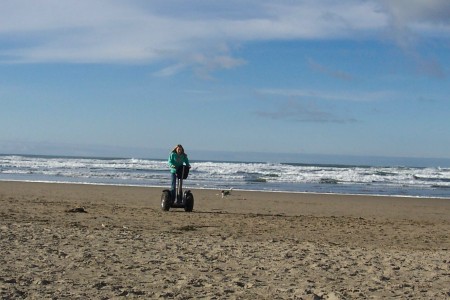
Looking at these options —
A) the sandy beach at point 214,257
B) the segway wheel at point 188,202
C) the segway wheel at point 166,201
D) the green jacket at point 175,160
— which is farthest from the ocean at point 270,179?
the sandy beach at point 214,257

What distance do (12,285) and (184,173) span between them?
9.64 m

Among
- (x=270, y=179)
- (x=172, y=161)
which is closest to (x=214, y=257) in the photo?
(x=172, y=161)

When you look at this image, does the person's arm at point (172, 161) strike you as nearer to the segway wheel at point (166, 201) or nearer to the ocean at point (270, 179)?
the segway wheel at point (166, 201)

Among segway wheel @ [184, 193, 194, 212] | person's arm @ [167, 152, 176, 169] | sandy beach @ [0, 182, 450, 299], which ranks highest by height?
person's arm @ [167, 152, 176, 169]

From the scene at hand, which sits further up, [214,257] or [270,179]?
[270,179]

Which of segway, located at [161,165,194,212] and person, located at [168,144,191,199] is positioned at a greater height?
person, located at [168,144,191,199]

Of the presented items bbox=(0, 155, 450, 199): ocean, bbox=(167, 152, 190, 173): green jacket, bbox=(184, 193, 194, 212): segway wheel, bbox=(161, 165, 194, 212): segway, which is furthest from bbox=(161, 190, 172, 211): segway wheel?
bbox=(0, 155, 450, 199): ocean

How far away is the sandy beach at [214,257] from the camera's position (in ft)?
21.6

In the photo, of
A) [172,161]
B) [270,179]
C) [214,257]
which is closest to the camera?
[214,257]

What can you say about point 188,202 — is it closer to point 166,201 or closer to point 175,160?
point 166,201

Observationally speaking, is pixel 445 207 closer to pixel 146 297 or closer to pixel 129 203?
pixel 129 203

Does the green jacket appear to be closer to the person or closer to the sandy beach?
the person

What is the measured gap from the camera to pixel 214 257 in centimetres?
844

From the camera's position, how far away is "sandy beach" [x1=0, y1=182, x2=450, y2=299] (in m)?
6.58
